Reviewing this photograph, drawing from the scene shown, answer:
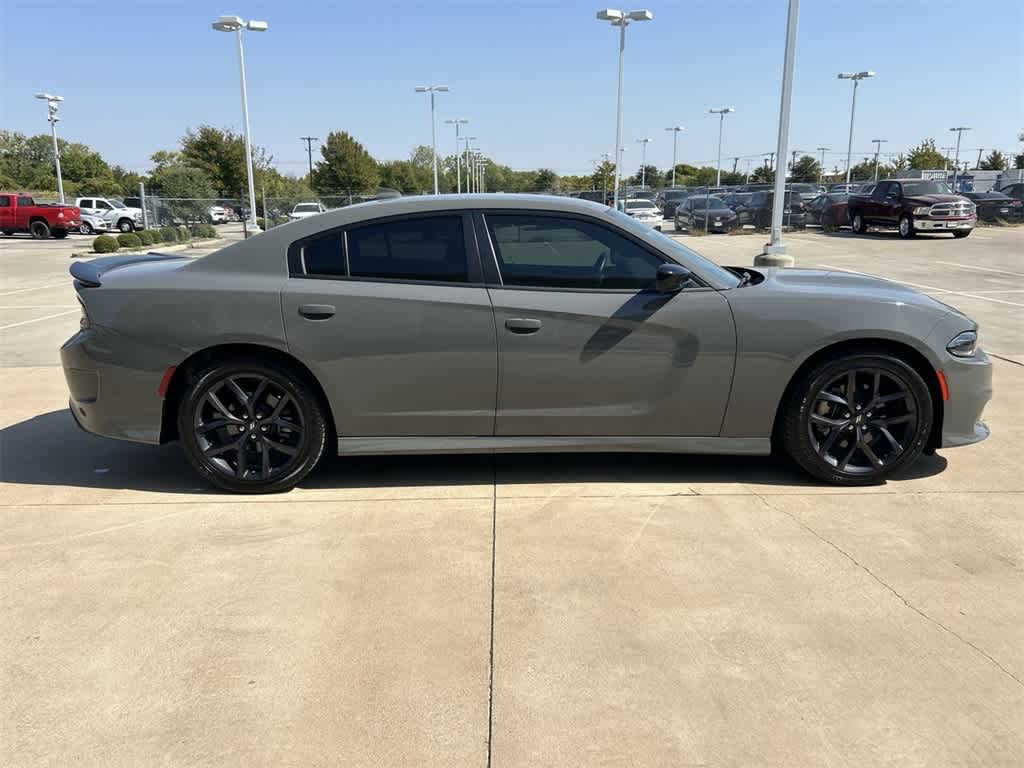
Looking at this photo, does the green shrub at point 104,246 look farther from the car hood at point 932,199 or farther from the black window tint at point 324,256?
the car hood at point 932,199

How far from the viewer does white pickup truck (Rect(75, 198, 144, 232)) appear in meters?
34.6

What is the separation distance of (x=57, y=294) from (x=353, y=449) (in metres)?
12.2

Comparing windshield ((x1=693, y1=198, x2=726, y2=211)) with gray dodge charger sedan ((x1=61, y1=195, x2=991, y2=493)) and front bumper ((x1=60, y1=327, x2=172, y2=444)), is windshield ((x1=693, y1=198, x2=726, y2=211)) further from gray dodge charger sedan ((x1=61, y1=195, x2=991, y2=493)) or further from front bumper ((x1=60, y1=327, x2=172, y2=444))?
front bumper ((x1=60, y1=327, x2=172, y2=444))

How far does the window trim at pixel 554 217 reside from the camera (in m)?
4.13

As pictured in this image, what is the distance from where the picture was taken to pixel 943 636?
2.87 metres

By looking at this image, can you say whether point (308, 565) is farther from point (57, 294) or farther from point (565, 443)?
point (57, 294)

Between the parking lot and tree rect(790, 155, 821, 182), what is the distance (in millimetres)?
81518

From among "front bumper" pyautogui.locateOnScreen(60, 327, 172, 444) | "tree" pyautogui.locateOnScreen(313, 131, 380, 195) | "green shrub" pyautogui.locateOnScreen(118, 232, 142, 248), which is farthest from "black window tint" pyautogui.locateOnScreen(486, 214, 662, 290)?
"tree" pyautogui.locateOnScreen(313, 131, 380, 195)

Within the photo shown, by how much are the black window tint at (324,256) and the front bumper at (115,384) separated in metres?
0.96

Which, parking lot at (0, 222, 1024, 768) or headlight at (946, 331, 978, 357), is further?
headlight at (946, 331, 978, 357)

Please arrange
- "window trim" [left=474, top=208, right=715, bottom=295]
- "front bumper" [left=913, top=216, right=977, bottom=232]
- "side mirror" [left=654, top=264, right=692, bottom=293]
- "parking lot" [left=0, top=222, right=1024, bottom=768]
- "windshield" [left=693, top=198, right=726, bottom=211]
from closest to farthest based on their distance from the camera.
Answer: "parking lot" [left=0, top=222, right=1024, bottom=768] < "side mirror" [left=654, top=264, right=692, bottom=293] < "window trim" [left=474, top=208, right=715, bottom=295] < "front bumper" [left=913, top=216, right=977, bottom=232] < "windshield" [left=693, top=198, right=726, bottom=211]

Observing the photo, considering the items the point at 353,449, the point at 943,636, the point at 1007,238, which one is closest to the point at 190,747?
the point at 353,449

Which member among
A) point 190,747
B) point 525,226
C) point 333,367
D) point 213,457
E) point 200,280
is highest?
point 525,226

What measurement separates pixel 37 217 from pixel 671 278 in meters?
36.7
